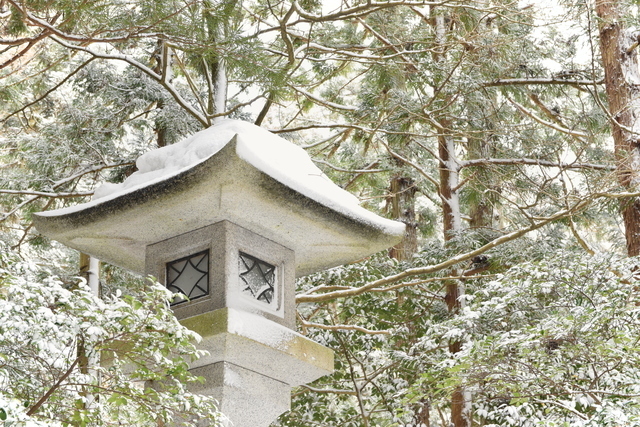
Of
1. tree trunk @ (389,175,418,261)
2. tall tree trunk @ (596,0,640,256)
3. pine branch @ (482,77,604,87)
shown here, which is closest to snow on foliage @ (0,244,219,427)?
tall tree trunk @ (596,0,640,256)

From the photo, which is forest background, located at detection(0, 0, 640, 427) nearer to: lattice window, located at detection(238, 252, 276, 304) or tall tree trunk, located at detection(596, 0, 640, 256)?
tall tree trunk, located at detection(596, 0, 640, 256)

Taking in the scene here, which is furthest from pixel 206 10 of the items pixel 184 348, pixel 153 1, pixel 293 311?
pixel 184 348

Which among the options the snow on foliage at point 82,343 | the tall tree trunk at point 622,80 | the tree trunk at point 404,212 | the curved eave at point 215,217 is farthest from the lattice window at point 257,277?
the tree trunk at point 404,212

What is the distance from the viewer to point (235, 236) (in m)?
3.35

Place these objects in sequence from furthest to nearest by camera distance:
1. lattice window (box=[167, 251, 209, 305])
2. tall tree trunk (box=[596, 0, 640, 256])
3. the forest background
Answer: tall tree trunk (box=[596, 0, 640, 256]) < lattice window (box=[167, 251, 209, 305]) < the forest background

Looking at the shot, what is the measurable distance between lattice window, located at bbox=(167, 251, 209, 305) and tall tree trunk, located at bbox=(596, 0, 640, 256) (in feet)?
12.3

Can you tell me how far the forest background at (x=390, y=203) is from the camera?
2.97 meters

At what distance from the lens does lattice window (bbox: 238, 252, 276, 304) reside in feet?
11.0

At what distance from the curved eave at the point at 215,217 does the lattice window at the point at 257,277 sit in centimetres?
14

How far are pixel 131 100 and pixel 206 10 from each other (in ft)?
9.53

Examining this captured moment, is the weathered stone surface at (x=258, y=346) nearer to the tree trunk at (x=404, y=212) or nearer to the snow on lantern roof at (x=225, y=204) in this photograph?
the snow on lantern roof at (x=225, y=204)

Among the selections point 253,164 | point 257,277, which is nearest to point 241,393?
point 257,277

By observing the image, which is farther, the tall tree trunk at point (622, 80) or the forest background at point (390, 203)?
the tall tree trunk at point (622, 80)

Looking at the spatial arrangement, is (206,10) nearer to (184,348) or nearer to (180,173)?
(180,173)
